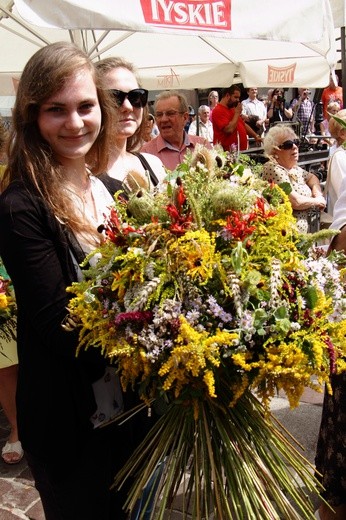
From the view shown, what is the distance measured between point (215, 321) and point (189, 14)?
7.41 feet

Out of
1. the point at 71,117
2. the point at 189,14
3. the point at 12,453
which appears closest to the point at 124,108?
the point at 189,14

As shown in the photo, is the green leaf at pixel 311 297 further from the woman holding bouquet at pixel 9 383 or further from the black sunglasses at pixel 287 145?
the black sunglasses at pixel 287 145

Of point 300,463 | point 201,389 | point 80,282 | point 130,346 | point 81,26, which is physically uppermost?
point 81,26

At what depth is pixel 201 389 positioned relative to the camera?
4.14ft

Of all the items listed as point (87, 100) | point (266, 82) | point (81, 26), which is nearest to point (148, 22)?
point (81, 26)

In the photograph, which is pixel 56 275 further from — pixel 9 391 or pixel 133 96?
pixel 9 391

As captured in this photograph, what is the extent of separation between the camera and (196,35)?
3240mm

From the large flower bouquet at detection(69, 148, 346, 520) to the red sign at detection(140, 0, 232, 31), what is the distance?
1.71 metres

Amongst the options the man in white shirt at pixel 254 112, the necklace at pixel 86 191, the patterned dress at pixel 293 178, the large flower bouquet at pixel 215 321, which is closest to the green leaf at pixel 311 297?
the large flower bouquet at pixel 215 321

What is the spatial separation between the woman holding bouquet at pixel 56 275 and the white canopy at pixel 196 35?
1.23m

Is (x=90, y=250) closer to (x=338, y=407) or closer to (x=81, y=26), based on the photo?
(x=338, y=407)

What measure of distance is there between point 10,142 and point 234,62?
6227 millimetres

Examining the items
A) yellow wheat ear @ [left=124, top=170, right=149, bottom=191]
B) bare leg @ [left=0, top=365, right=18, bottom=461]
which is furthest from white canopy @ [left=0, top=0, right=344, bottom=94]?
bare leg @ [left=0, top=365, right=18, bottom=461]

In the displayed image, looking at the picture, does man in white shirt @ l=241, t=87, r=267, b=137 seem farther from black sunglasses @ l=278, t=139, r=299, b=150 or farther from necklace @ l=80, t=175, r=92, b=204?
necklace @ l=80, t=175, r=92, b=204
